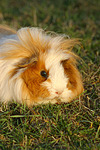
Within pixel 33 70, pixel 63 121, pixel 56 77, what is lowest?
pixel 63 121

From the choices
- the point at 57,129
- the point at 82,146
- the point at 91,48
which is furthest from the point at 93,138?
the point at 91,48

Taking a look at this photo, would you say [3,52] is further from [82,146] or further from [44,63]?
[82,146]

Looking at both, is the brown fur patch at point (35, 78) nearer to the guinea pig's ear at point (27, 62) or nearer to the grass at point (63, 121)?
the guinea pig's ear at point (27, 62)

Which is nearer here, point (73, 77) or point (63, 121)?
point (63, 121)

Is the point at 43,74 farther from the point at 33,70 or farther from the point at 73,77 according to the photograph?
the point at 73,77

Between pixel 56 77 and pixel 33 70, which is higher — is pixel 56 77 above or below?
below

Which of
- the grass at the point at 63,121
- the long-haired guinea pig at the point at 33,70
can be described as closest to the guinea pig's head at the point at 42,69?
the long-haired guinea pig at the point at 33,70

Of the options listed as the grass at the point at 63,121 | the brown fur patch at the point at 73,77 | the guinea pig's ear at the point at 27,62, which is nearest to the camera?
the grass at the point at 63,121

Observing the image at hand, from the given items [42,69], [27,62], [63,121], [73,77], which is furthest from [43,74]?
[63,121]
